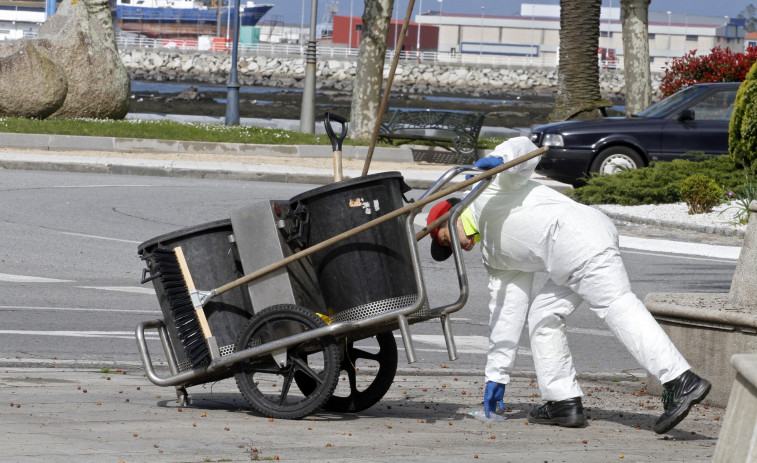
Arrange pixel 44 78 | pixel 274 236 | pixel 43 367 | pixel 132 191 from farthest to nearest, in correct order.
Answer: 1. pixel 44 78
2. pixel 132 191
3. pixel 43 367
4. pixel 274 236

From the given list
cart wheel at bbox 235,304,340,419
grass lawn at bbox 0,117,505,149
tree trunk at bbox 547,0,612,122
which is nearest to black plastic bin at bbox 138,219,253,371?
cart wheel at bbox 235,304,340,419

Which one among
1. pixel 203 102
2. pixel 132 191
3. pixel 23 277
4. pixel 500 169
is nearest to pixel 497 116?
pixel 203 102

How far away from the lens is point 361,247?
17.1 ft

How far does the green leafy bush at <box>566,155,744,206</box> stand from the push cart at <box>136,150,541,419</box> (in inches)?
441

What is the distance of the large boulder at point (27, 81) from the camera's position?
24109 millimetres

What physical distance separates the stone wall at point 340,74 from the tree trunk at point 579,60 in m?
84.5

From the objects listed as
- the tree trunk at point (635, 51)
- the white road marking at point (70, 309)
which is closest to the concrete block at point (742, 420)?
the white road marking at point (70, 309)

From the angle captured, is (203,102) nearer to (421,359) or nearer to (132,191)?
(132,191)

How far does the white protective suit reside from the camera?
17.0 feet

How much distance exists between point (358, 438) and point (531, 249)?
1.22m

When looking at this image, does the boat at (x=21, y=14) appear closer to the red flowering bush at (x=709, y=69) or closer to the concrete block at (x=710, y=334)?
the red flowering bush at (x=709, y=69)

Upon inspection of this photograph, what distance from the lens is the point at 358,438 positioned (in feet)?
16.2

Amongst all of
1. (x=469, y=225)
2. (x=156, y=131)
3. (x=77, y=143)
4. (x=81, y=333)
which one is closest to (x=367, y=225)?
(x=469, y=225)

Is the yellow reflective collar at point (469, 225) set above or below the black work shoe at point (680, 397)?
above
